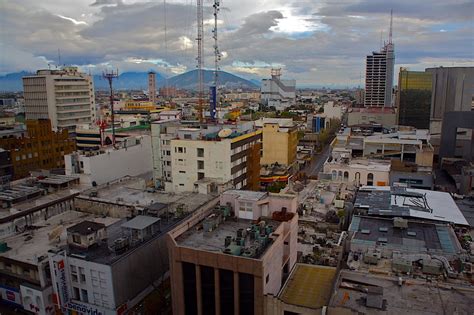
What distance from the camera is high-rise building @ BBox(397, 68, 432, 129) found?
122m

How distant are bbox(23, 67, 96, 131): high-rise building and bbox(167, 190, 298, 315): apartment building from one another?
82.4 meters

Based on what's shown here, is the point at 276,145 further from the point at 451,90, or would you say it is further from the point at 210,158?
the point at 451,90

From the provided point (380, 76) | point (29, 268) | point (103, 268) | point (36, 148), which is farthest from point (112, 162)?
point (380, 76)

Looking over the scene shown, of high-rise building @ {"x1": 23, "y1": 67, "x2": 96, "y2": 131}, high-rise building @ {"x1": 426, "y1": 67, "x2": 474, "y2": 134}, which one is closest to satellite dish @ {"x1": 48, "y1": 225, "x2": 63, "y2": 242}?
high-rise building @ {"x1": 23, "y1": 67, "x2": 96, "y2": 131}

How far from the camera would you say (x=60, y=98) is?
98.9 meters

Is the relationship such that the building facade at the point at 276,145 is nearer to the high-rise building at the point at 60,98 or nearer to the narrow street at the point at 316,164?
the narrow street at the point at 316,164

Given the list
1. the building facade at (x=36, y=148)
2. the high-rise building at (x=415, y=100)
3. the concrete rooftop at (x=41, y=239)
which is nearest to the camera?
the concrete rooftop at (x=41, y=239)

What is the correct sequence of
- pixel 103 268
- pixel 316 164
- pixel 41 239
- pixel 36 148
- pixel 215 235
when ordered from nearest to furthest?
pixel 103 268
pixel 215 235
pixel 41 239
pixel 36 148
pixel 316 164

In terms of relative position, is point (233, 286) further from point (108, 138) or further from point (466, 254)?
point (108, 138)

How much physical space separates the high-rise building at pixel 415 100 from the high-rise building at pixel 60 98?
97832 mm

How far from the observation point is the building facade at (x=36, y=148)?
59.6m

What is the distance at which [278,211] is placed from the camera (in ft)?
95.6

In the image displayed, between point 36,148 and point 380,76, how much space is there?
170558 millimetres

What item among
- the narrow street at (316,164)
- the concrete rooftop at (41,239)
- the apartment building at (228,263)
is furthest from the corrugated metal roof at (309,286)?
the narrow street at (316,164)
